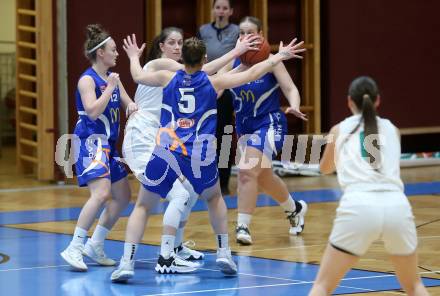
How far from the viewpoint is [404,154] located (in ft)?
47.9

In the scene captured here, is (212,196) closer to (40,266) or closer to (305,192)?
(40,266)

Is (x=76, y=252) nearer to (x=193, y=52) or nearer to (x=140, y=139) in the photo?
(x=140, y=139)

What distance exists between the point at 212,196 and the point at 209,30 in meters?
4.55

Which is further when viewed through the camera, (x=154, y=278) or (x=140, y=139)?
(x=140, y=139)

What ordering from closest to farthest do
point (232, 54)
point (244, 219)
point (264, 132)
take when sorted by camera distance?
point (232, 54), point (244, 219), point (264, 132)

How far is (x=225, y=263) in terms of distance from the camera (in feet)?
23.5

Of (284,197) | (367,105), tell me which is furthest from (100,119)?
(367,105)

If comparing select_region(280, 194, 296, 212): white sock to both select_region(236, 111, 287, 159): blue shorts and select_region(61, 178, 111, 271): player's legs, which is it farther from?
select_region(61, 178, 111, 271): player's legs

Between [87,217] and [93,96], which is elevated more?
[93,96]

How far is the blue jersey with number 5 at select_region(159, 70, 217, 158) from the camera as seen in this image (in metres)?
7.04

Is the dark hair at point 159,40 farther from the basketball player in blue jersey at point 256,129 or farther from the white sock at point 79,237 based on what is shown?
the white sock at point 79,237

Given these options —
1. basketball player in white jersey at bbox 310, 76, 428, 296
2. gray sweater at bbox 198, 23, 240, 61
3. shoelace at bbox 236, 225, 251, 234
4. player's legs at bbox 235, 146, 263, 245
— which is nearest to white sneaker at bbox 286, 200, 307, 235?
player's legs at bbox 235, 146, 263, 245

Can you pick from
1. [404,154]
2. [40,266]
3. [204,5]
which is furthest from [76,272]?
[404,154]

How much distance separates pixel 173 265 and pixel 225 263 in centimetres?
41
